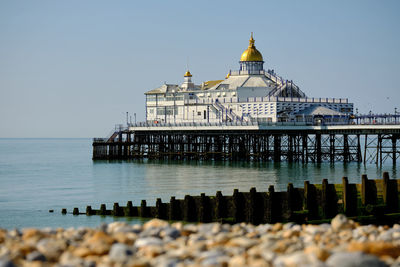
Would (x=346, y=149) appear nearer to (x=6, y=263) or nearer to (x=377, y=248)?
(x=377, y=248)

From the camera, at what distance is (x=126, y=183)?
6625 cm

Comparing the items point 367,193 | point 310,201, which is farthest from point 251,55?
point 310,201

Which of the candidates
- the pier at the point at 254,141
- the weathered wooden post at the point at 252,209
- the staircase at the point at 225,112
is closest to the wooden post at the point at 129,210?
the weathered wooden post at the point at 252,209

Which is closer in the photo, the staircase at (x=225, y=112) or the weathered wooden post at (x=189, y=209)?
the weathered wooden post at (x=189, y=209)

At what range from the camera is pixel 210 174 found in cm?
7250

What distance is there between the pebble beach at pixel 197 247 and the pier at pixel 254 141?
195ft

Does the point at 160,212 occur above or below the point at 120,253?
below

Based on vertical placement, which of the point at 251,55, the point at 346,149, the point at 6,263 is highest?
the point at 251,55

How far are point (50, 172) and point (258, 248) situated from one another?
73.0 m

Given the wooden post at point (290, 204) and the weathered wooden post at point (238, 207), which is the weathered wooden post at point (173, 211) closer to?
the weathered wooden post at point (238, 207)

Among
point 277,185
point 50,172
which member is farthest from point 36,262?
point 50,172

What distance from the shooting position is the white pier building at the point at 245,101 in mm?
92812

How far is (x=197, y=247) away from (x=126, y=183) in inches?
1965

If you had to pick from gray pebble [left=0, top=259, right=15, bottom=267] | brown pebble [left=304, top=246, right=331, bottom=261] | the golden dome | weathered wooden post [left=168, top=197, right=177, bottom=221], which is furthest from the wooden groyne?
the golden dome
